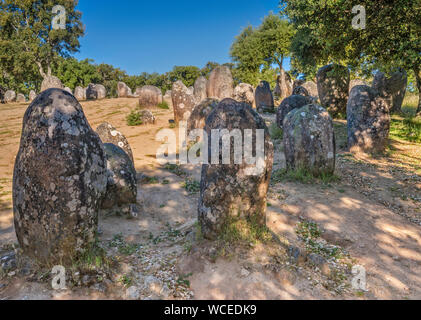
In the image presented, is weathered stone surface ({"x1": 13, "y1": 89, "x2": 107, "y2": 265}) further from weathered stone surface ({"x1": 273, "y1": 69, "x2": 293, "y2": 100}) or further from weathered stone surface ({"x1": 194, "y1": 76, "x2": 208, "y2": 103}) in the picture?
weathered stone surface ({"x1": 273, "y1": 69, "x2": 293, "y2": 100})

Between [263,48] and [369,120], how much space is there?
29.3 meters

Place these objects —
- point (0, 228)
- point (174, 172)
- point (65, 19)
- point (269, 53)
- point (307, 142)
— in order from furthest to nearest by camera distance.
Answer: point (269, 53) < point (65, 19) < point (174, 172) < point (307, 142) < point (0, 228)

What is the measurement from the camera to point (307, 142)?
8336mm

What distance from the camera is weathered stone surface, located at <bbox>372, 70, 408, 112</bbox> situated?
16297 millimetres

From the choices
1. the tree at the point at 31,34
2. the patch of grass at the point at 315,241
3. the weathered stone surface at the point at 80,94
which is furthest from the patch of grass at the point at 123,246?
the weathered stone surface at the point at 80,94

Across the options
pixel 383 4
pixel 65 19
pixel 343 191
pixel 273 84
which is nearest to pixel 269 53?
pixel 273 84

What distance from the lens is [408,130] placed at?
12.4 metres

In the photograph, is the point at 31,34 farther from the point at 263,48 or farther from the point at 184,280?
the point at 184,280

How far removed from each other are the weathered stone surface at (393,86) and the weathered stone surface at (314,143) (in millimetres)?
10521

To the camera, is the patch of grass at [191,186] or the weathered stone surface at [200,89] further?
the weathered stone surface at [200,89]

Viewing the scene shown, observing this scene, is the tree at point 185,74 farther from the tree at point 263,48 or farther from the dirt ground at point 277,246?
the dirt ground at point 277,246

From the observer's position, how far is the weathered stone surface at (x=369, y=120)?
1022 cm

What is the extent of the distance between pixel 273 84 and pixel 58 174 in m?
36.4
